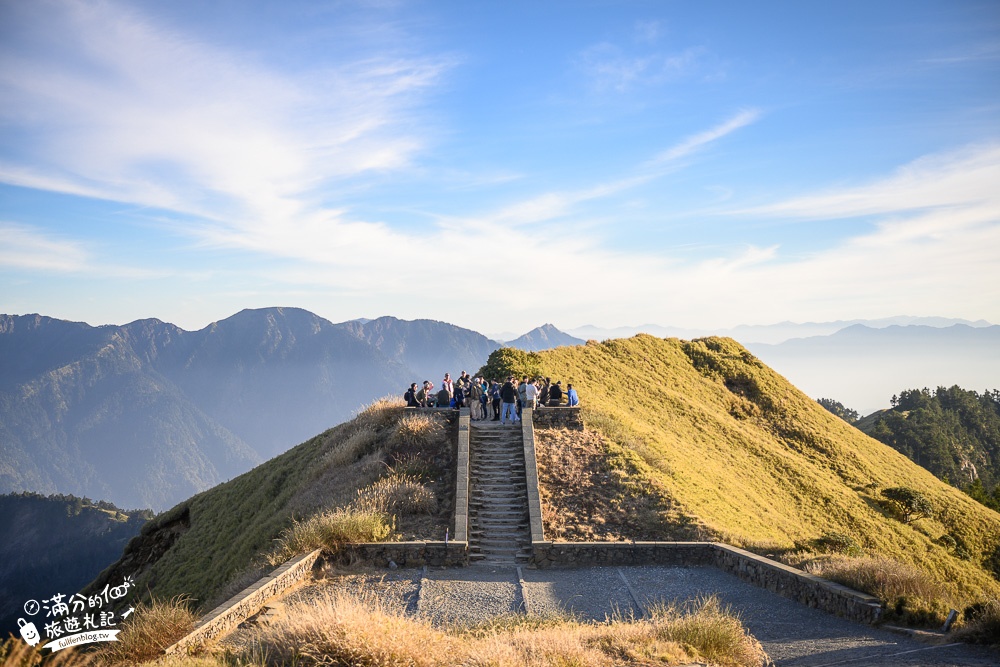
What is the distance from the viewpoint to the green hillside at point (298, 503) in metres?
18.2

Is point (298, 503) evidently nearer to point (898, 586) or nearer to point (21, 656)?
point (21, 656)

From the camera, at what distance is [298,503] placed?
21484mm

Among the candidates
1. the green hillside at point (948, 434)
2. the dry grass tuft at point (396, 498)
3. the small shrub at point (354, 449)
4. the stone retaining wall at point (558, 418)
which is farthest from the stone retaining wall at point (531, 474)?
the green hillside at point (948, 434)

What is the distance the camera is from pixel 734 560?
15484 mm

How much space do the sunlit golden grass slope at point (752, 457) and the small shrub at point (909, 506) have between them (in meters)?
0.50

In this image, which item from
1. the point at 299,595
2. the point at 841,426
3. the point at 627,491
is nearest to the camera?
the point at 299,595

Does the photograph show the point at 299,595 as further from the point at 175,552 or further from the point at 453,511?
the point at 175,552

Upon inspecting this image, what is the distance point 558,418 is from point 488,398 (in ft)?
8.95

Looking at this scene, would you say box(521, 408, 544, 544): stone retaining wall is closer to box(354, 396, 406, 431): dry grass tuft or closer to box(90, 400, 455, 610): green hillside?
box(90, 400, 455, 610): green hillside

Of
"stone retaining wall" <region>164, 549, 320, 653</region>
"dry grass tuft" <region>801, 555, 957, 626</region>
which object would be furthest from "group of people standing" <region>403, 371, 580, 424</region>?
"dry grass tuft" <region>801, 555, 957, 626</region>

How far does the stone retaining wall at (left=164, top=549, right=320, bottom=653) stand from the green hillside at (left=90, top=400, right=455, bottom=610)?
95 centimetres

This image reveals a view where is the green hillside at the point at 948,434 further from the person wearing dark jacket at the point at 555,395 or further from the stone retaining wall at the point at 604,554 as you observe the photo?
the stone retaining wall at the point at 604,554

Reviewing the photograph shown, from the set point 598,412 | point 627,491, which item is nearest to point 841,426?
point 598,412

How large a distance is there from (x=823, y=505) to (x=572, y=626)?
83.3 ft
